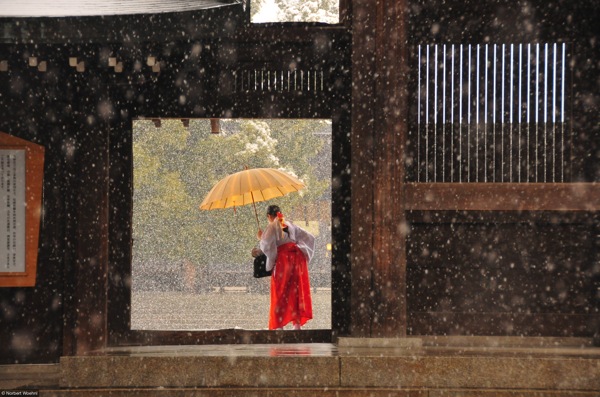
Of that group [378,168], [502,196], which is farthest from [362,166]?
[502,196]

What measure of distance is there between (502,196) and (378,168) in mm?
1216

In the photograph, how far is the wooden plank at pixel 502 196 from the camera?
775cm

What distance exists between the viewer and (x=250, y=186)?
12852mm

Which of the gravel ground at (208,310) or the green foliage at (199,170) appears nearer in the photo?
the gravel ground at (208,310)

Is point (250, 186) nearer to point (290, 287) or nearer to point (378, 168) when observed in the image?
point (290, 287)

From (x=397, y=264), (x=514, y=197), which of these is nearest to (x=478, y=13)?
(x=514, y=197)

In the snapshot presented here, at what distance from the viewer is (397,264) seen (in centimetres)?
769

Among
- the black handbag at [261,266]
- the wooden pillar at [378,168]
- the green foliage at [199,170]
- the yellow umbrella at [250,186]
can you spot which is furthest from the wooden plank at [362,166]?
the green foliage at [199,170]

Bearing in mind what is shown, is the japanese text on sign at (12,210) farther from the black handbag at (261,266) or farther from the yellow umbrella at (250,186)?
the yellow umbrella at (250,186)

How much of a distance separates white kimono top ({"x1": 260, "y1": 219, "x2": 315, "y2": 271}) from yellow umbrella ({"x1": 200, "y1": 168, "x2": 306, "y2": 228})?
134 cm

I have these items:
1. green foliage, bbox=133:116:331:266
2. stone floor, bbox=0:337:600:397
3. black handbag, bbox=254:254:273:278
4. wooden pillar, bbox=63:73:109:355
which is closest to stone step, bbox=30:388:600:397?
stone floor, bbox=0:337:600:397

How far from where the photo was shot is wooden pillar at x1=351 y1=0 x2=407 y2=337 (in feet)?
25.2

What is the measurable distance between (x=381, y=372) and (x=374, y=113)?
7.84 ft

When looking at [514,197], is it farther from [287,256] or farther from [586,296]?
[287,256]
